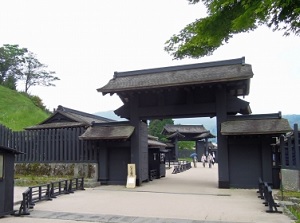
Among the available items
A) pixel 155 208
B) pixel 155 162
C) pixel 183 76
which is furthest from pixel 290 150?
pixel 155 162

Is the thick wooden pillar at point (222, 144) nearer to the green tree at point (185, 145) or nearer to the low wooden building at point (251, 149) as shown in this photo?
the low wooden building at point (251, 149)

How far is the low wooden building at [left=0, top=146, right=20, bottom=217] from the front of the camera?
939cm

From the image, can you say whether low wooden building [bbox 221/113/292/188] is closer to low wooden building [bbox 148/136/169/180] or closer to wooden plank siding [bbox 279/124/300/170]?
wooden plank siding [bbox 279/124/300/170]

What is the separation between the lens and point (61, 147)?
20203 mm

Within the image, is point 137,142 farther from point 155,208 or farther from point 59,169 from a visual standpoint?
point 155,208

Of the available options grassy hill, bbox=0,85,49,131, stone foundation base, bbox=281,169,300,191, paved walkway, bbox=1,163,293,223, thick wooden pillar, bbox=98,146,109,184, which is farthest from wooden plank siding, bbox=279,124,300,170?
grassy hill, bbox=0,85,49,131

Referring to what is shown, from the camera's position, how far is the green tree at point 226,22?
4598 mm

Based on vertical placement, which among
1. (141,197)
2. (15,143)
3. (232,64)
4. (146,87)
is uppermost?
(232,64)

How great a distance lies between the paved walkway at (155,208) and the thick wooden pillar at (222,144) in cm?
91

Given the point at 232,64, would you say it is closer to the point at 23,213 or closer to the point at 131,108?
the point at 131,108

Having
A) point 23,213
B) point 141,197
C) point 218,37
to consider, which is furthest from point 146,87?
point 218,37

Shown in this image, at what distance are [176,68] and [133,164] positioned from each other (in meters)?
6.56

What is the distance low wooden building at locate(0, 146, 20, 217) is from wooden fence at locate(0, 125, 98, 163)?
9.61 m

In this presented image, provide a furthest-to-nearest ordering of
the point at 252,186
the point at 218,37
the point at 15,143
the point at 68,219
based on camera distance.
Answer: the point at 15,143 < the point at 252,186 < the point at 68,219 < the point at 218,37
